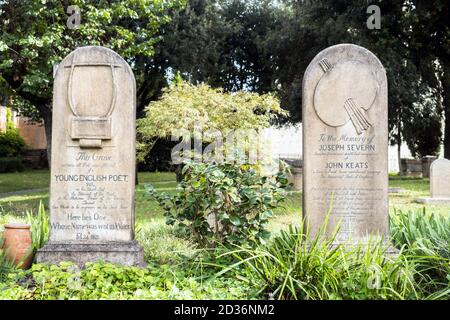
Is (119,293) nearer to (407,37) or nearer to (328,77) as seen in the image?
(328,77)

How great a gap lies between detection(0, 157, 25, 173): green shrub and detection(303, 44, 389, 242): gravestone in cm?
2705

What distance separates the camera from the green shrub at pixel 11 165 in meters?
28.9

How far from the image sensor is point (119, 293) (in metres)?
4.43

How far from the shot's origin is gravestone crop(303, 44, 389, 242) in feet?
19.6

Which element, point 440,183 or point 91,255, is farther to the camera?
point 440,183

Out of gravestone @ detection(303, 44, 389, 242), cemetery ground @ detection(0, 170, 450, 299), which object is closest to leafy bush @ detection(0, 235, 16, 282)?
cemetery ground @ detection(0, 170, 450, 299)

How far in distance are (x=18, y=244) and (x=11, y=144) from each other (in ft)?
95.4

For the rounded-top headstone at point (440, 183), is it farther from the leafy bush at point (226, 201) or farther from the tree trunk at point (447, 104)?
the tree trunk at point (447, 104)

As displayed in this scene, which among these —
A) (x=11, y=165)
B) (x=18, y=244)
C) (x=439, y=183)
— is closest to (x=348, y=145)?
(x=18, y=244)

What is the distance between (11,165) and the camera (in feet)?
97.3

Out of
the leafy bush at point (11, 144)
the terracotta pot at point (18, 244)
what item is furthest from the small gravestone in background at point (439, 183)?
the leafy bush at point (11, 144)

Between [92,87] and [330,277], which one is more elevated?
[92,87]

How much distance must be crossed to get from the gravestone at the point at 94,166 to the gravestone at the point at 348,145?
223 cm

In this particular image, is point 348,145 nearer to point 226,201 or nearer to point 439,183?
point 226,201
